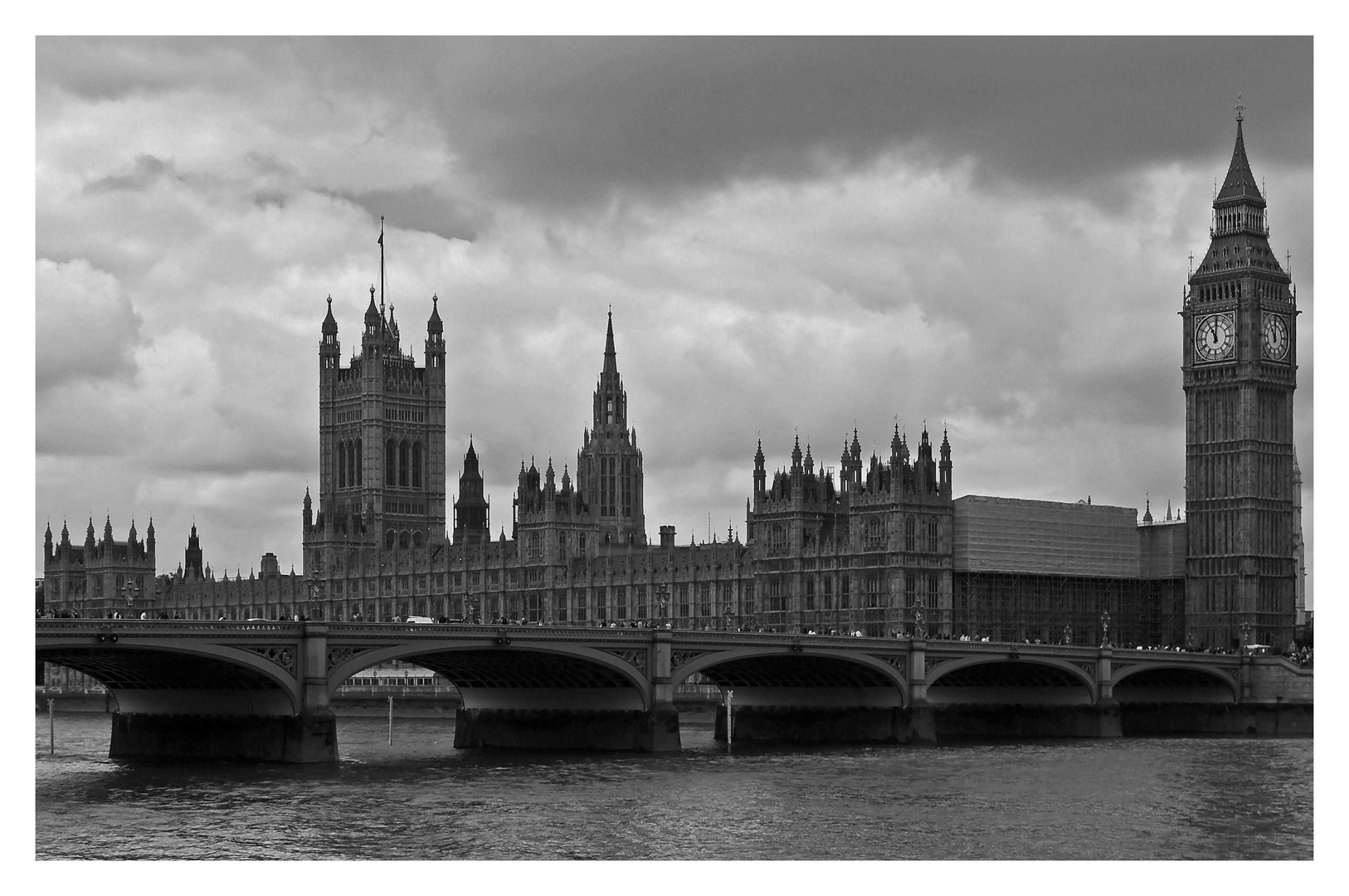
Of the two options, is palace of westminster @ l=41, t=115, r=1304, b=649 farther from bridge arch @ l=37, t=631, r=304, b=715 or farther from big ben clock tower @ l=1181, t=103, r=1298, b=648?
bridge arch @ l=37, t=631, r=304, b=715

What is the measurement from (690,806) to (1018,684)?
49344 millimetres

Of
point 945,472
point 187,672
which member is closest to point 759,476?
point 945,472

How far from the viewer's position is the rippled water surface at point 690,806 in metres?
55.5

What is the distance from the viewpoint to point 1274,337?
146 metres

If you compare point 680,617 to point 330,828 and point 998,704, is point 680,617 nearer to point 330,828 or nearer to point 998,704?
point 998,704

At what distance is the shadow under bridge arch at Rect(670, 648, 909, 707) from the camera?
9644cm

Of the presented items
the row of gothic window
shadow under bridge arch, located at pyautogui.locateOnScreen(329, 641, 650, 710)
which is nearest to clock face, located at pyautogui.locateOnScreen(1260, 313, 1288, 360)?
the row of gothic window

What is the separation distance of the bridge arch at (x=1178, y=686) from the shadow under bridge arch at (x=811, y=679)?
1993 centimetres

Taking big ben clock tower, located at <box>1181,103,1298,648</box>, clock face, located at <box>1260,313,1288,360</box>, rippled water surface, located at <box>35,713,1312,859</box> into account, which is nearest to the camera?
rippled water surface, located at <box>35,713,1312,859</box>

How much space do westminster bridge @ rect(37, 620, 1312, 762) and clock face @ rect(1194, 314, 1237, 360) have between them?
92.2 ft

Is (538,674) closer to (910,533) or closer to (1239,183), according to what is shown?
(910,533)

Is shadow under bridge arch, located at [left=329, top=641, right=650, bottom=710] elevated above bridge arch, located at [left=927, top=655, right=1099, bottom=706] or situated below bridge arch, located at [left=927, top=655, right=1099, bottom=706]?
above

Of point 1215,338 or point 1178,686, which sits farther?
point 1215,338

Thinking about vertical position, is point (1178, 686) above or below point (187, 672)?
below
